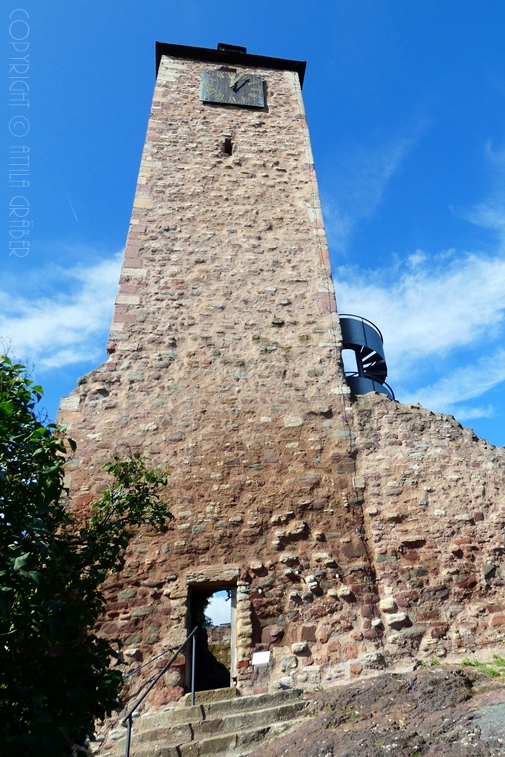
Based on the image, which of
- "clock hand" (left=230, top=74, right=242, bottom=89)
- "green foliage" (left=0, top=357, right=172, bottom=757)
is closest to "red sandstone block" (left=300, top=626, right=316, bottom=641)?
"green foliage" (left=0, top=357, right=172, bottom=757)

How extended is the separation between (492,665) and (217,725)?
8.12 ft

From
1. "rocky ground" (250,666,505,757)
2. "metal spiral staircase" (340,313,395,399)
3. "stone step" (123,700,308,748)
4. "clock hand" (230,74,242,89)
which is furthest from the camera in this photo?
"clock hand" (230,74,242,89)

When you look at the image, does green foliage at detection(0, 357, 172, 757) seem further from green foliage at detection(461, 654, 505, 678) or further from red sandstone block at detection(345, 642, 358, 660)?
green foliage at detection(461, 654, 505, 678)

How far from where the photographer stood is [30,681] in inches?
97.1

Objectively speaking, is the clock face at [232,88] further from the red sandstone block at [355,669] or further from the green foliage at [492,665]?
the green foliage at [492,665]

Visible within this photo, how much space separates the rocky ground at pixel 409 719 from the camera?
3207mm

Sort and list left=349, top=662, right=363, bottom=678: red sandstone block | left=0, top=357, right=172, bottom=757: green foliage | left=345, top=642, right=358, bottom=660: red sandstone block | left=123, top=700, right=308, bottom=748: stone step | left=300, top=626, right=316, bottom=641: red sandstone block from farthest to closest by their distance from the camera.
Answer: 1. left=300, top=626, right=316, bottom=641: red sandstone block
2. left=345, top=642, right=358, bottom=660: red sandstone block
3. left=349, top=662, right=363, bottom=678: red sandstone block
4. left=123, top=700, right=308, bottom=748: stone step
5. left=0, top=357, right=172, bottom=757: green foliage

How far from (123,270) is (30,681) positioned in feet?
18.3

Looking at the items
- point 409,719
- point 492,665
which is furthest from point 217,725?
point 492,665

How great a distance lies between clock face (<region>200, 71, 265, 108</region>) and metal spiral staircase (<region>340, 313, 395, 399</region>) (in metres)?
5.05

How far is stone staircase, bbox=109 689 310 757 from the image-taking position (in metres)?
3.79

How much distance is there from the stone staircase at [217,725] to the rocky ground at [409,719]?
0.16m

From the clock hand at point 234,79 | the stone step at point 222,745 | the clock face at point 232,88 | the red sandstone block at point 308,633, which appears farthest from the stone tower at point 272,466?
the clock hand at point 234,79

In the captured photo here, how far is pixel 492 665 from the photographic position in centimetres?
455
